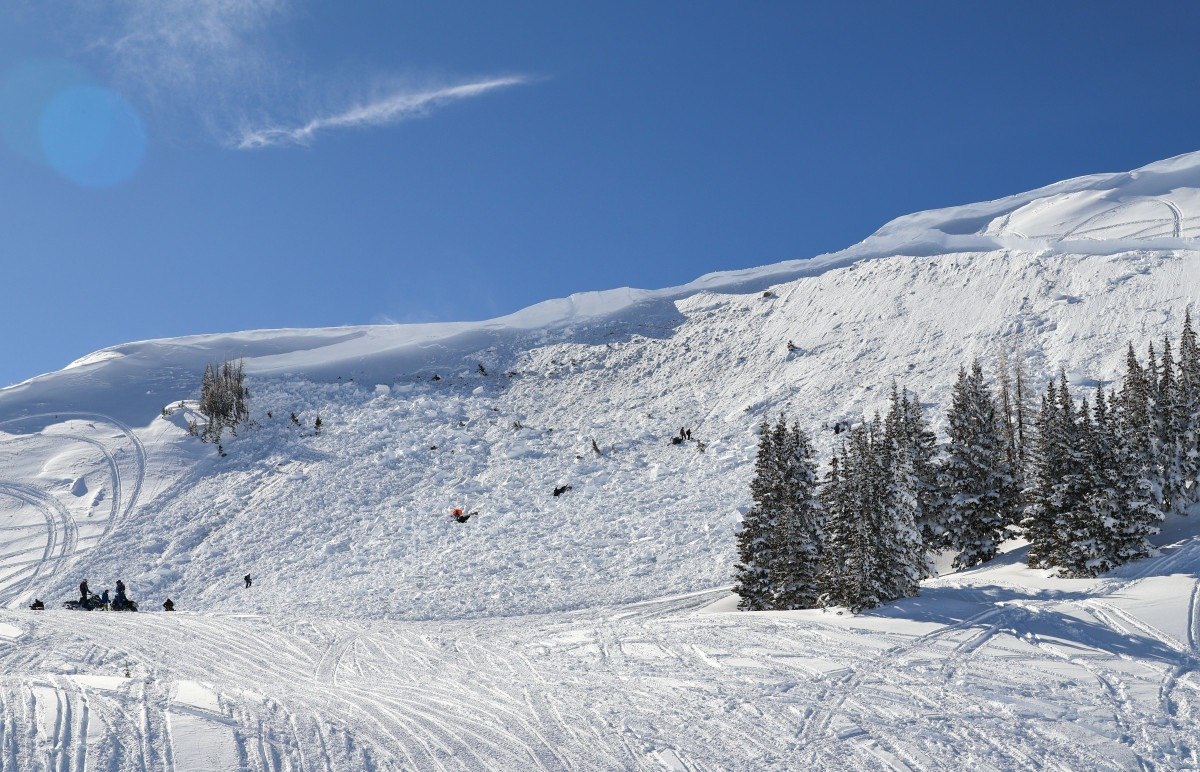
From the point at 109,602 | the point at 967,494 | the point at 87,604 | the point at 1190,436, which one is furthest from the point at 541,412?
the point at 1190,436

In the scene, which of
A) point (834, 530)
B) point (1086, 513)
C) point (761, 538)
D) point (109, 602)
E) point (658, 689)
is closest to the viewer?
point (658, 689)

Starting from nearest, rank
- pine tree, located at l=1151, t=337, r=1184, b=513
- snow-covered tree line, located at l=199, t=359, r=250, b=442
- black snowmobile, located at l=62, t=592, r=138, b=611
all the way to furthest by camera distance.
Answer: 1. pine tree, located at l=1151, t=337, r=1184, b=513
2. black snowmobile, located at l=62, t=592, r=138, b=611
3. snow-covered tree line, located at l=199, t=359, r=250, b=442

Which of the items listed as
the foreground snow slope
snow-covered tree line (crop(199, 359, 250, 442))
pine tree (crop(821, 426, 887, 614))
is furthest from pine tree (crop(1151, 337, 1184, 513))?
snow-covered tree line (crop(199, 359, 250, 442))

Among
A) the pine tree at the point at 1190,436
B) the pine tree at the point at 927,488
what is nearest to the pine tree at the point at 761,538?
the pine tree at the point at 927,488

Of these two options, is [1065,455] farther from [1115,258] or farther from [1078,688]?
[1115,258]

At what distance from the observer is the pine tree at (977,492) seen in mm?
32406

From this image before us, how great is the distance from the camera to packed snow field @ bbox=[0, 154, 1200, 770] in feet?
46.2

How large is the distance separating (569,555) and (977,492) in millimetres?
16744

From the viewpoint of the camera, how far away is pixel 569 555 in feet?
123

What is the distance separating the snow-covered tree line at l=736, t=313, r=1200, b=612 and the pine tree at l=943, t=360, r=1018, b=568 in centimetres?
4

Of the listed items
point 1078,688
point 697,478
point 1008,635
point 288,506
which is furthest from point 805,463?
point 288,506

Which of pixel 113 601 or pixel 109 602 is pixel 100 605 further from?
pixel 113 601

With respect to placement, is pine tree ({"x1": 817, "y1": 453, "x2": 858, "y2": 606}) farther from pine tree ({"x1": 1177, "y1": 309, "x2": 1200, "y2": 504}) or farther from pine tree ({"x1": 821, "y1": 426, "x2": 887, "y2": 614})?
pine tree ({"x1": 1177, "y1": 309, "x2": 1200, "y2": 504})

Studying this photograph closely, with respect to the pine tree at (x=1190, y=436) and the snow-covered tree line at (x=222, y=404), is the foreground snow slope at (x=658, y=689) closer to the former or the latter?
the pine tree at (x=1190, y=436)
